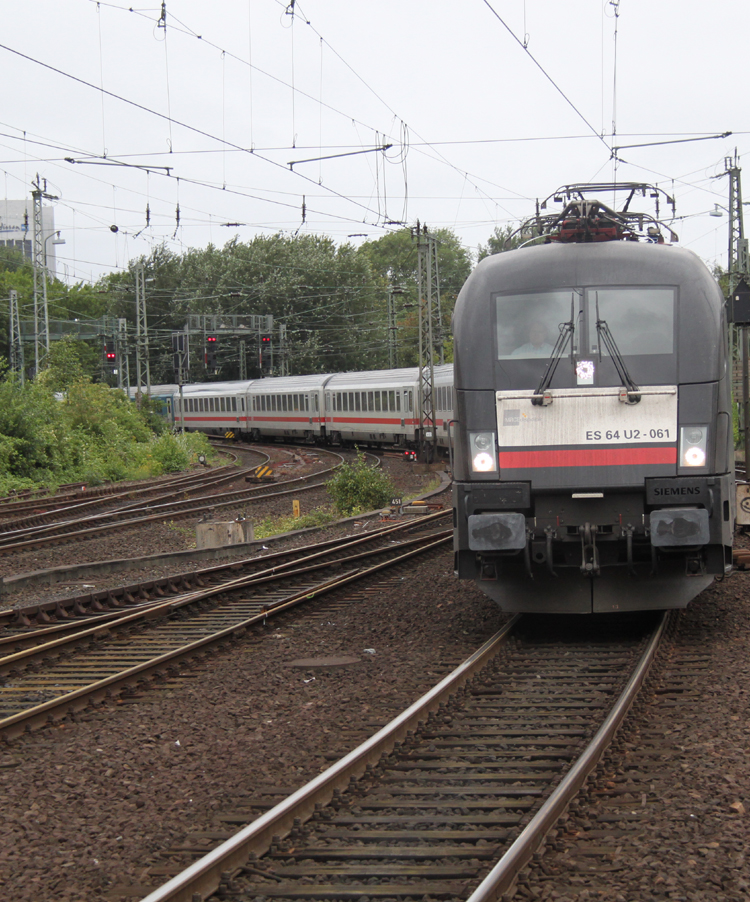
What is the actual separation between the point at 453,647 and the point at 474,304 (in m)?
2.79

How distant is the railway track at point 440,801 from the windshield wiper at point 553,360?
207 cm

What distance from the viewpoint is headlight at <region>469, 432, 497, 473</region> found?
817 centimetres

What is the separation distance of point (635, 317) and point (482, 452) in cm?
160

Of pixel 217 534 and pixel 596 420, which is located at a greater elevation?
pixel 596 420

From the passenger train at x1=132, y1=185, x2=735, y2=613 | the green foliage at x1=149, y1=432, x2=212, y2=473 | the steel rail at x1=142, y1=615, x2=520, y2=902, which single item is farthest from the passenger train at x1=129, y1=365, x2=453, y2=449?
the steel rail at x1=142, y1=615, x2=520, y2=902

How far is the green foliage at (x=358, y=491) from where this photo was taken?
2177cm

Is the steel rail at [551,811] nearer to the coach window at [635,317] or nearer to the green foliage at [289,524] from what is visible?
the coach window at [635,317]

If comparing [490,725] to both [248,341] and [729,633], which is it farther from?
[248,341]

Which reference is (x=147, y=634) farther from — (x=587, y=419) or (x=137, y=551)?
(x=137, y=551)

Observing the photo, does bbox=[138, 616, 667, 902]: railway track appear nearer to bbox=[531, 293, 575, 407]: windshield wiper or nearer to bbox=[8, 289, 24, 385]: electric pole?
bbox=[531, 293, 575, 407]: windshield wiper

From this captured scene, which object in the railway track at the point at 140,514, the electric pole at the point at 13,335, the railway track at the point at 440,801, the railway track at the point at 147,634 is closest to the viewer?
the railway track at the point at 440,801

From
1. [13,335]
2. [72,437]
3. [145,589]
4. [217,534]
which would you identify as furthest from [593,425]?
[13,335]

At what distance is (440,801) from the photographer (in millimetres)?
5070

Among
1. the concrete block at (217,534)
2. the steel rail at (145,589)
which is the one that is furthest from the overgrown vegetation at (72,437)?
the steel rail at (145,589)
